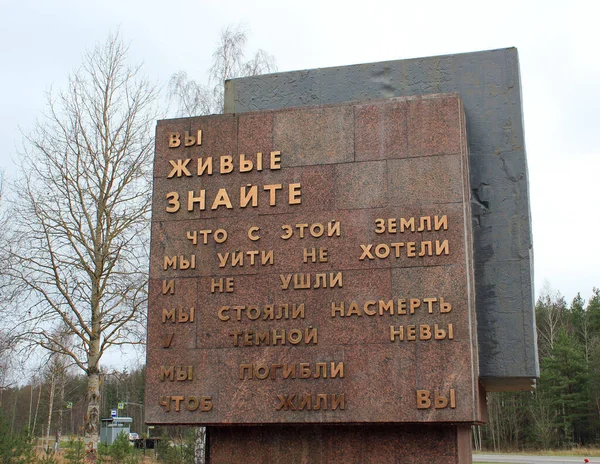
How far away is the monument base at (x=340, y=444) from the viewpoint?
7.32 m

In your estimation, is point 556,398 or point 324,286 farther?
point 556,398

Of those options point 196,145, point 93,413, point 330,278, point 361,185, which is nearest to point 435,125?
point 361,185

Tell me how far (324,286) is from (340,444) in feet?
5.59

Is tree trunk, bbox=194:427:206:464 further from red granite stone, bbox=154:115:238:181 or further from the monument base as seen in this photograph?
red granite stone, bbox=154:115:238:181

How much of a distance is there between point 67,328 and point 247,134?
1615 centimetres

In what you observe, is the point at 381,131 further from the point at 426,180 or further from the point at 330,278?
the point at 330,278

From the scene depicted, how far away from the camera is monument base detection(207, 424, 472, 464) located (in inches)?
288

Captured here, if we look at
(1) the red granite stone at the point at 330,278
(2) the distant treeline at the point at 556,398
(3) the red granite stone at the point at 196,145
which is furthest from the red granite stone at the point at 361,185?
(2) the distant treeline at the point at 556,398

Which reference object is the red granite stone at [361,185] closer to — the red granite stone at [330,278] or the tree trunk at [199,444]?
the red granite stone at [330,278]

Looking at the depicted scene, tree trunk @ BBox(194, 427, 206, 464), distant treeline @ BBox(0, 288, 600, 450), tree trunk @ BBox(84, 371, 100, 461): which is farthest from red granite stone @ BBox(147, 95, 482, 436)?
distant treeline @ BBox(0, 288, 600, 450)

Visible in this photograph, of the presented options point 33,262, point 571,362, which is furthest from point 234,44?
point 571,362

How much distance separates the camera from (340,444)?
7531 millimetres

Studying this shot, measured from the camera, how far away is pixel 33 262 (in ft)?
70.9

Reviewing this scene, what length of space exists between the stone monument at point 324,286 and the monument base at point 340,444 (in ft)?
0.05
